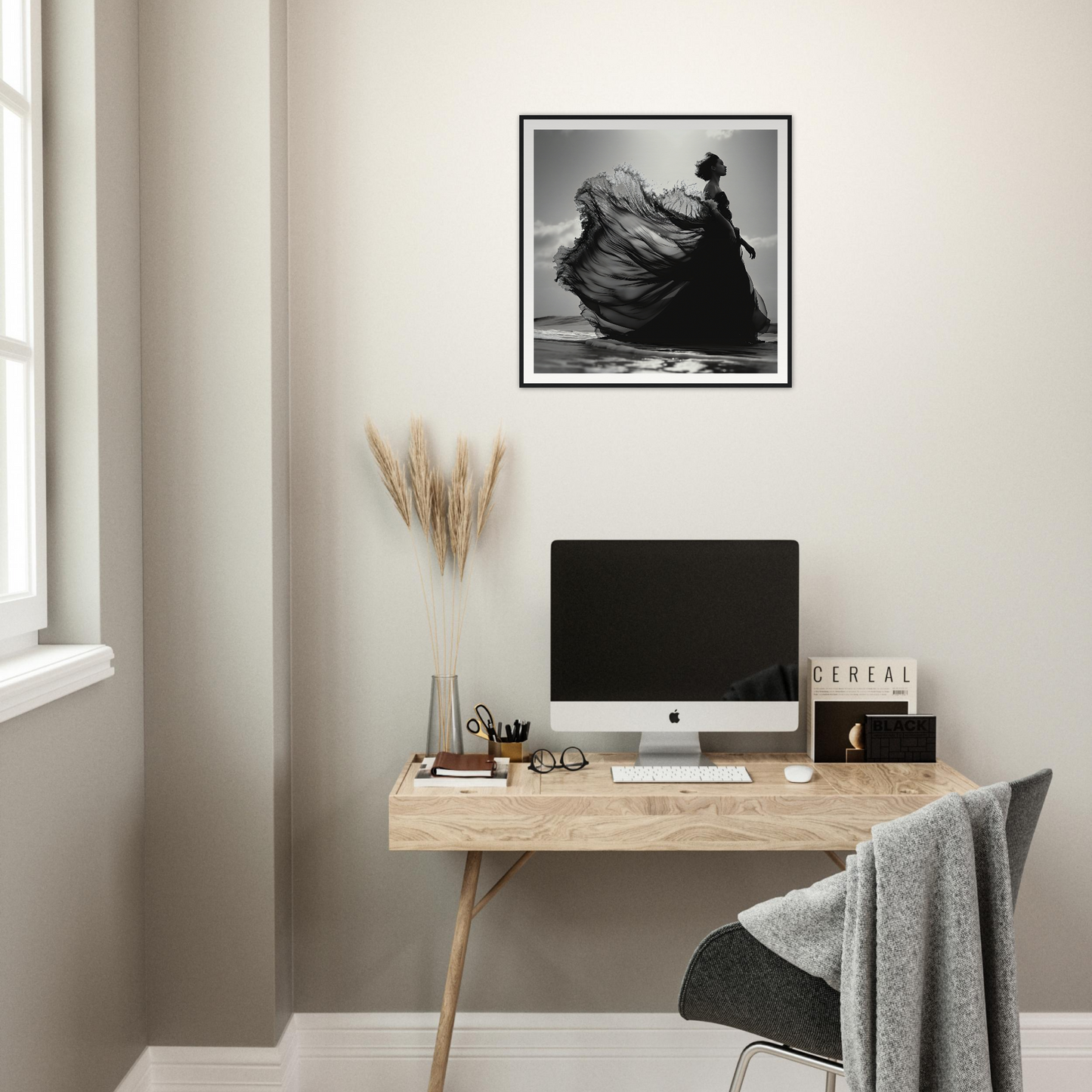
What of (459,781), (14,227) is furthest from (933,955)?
(14,227)

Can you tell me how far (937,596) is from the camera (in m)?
2.22

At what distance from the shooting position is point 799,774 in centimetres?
194

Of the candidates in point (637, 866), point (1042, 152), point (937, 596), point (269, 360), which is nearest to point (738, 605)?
point (937, 596)

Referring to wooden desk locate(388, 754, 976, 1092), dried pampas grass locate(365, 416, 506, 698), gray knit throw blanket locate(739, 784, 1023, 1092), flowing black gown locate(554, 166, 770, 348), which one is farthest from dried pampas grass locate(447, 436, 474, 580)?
gray knit throw blanket locate(739, 784, 1023, 1092)

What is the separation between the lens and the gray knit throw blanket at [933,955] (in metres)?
1.32

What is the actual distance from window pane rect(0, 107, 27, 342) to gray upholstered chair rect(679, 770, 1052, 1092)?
1.69 meters

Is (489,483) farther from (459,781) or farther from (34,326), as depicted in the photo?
(34,326)

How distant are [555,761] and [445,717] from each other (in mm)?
277

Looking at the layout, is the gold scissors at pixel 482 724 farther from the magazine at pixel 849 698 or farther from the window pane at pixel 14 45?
the window pane at pixel 14 45

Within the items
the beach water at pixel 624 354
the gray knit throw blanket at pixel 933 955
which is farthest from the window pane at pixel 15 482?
the gray knit throw blanket at pixel 933 955

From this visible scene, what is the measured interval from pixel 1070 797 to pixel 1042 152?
154 centimetres

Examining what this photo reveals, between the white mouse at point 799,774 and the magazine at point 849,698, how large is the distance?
149 millimetres

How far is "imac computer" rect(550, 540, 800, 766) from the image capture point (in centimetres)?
204

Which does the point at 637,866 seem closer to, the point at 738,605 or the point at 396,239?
the point at 738,605
